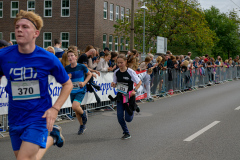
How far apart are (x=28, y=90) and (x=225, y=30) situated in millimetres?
73055

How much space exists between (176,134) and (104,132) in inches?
63.0

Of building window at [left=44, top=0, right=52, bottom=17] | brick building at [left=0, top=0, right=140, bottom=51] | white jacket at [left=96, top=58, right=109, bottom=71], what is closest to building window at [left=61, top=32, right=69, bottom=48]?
brick building at [left=0, top=0, right=140, bottom=51]

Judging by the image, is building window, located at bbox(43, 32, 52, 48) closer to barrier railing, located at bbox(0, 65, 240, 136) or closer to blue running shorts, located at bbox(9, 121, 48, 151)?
barrier railing, located at bbox(0, 65, 240, 136)

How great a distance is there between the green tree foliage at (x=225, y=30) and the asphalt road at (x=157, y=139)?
204ft

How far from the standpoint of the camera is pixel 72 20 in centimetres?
4241

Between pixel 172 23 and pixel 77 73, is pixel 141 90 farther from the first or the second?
pixel 172 23

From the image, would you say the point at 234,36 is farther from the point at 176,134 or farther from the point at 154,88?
the point at 176,134

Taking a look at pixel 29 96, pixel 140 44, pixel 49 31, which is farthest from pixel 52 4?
pixel 29 96

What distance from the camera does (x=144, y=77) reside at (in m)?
16.0

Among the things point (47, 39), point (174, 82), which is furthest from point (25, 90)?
point (47, 39)

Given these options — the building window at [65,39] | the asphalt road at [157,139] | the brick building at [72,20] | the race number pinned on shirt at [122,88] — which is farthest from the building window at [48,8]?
the race number pinned on shirt at [122,88]

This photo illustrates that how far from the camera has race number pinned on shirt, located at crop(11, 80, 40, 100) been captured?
393 cm

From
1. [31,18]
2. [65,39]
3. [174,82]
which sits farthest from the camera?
[65,39]

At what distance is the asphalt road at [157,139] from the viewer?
660 centimetres
